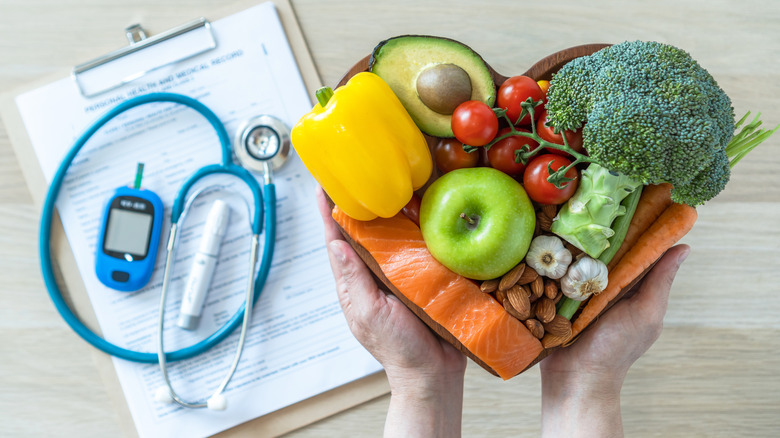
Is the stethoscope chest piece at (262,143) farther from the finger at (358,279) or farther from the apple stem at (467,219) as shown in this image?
the apple stem at (467,219)

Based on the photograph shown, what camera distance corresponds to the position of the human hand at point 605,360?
0.79 metres

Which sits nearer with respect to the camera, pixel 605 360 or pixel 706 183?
pixel 706 183

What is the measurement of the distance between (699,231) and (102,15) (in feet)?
3.72

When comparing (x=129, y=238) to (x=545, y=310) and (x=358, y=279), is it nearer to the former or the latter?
(x=358, y=279)

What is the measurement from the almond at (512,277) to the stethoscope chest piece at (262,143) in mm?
461

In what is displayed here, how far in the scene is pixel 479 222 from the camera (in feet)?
2.31

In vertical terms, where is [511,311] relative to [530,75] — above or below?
below

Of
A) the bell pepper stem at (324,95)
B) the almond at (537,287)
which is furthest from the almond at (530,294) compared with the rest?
the bell pepper stem at (324,95)

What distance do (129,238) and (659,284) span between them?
0.87m

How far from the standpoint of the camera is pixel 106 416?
3.20ft

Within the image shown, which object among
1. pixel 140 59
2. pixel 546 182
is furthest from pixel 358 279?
pixel 140 59

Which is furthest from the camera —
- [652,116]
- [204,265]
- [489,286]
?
[204,265]

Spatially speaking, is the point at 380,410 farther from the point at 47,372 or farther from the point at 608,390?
the point at 47,372

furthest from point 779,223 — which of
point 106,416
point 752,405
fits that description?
point 106,416
